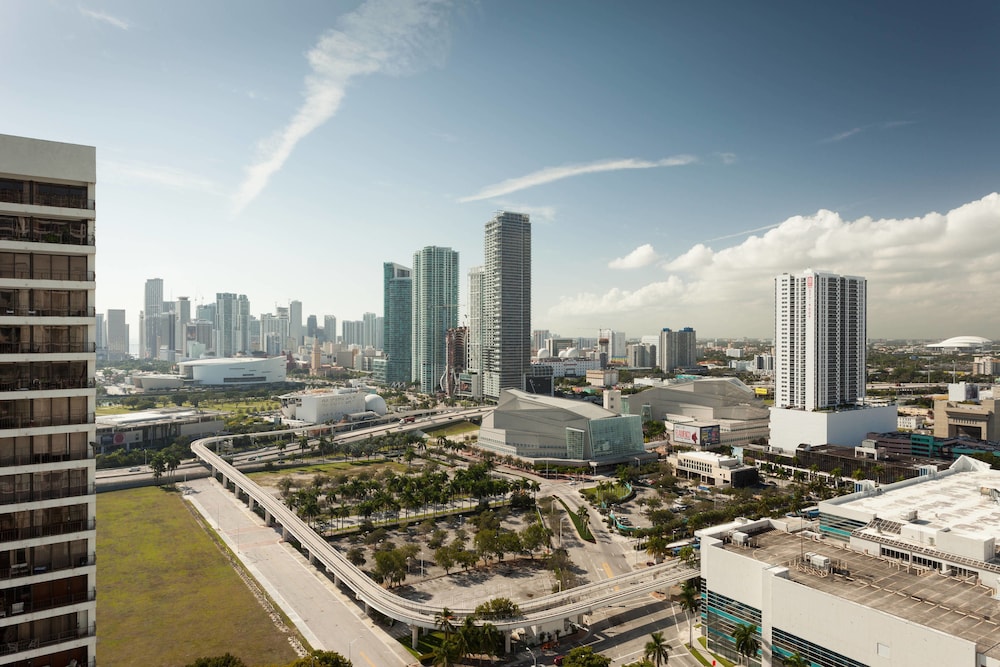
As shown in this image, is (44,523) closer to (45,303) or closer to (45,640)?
(45,640)

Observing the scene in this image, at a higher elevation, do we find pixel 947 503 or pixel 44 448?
pixel 44 448

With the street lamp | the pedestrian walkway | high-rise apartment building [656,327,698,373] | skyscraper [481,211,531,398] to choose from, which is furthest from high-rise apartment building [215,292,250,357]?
the street lamp

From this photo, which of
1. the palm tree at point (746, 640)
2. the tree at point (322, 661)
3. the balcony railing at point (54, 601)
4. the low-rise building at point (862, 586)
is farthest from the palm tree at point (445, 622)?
the balcony railing at point (54, 601)

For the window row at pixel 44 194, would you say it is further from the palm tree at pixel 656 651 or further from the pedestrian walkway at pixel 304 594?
the palm tree at pixel 656 651

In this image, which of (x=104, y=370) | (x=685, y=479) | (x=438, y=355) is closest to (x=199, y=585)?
(x=685, y=479)

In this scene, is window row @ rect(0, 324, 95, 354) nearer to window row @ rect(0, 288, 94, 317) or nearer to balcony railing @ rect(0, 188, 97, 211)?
window row @ rect(0, 288, 94, 317)

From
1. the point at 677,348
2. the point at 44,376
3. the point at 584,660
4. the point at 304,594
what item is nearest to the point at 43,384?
the point at 44,376
